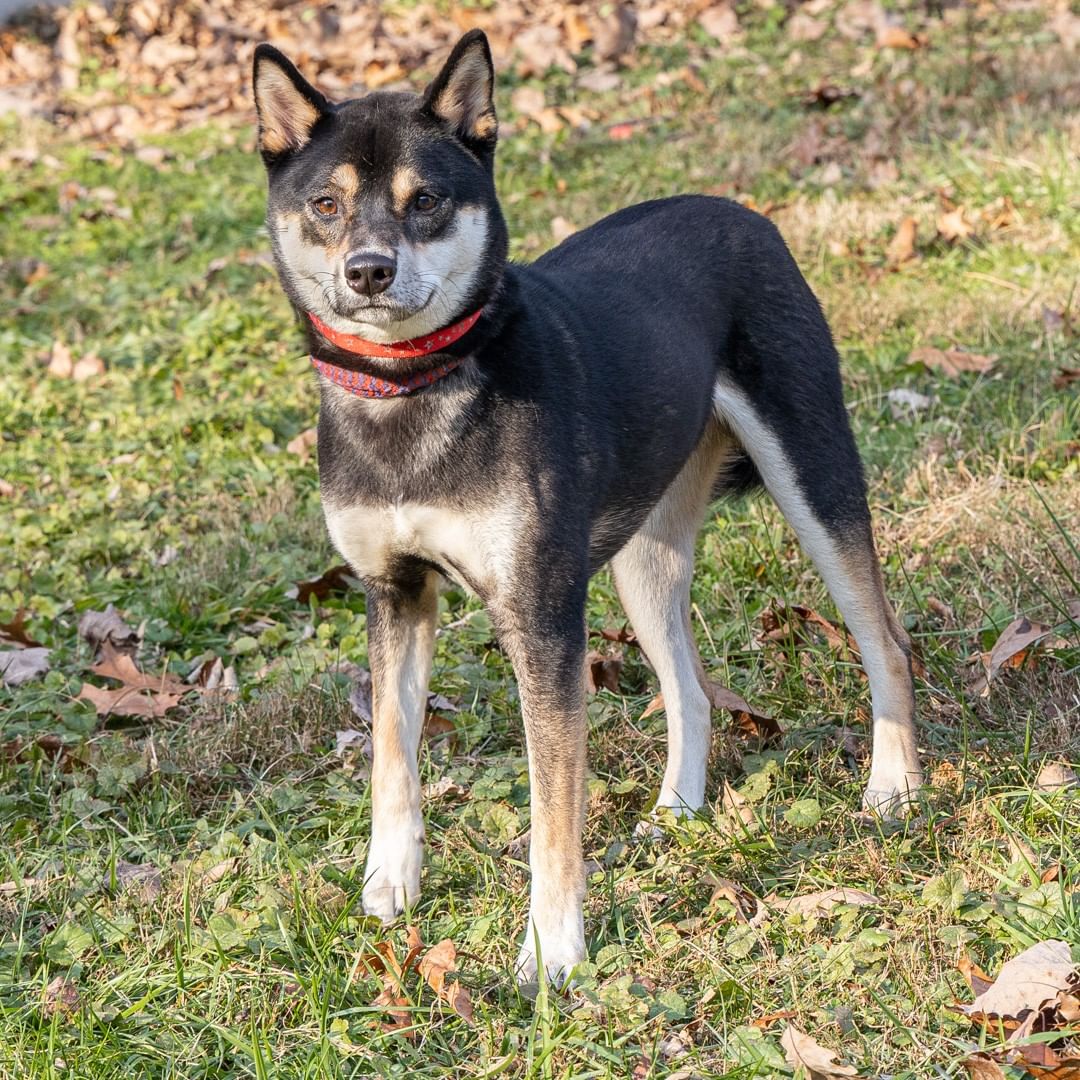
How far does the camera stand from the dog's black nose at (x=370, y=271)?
9.32ft

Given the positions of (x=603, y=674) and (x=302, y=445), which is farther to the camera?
(x=302, y=445)

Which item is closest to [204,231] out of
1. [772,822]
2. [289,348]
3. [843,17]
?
[289,348]

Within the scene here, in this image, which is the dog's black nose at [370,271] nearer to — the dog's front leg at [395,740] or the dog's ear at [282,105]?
the dog's ear at [282,105]

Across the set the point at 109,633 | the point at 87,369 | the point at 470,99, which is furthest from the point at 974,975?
the point at 87,369

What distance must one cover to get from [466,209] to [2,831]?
1975 mm

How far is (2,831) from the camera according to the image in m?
3.57

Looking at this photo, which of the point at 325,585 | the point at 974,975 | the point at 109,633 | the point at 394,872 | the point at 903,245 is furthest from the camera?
the point at 903,245

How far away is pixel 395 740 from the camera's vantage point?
10.9ft

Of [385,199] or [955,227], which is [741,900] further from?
[955,227]

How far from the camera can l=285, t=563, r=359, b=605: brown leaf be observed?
471 cm

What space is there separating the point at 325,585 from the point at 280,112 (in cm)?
194

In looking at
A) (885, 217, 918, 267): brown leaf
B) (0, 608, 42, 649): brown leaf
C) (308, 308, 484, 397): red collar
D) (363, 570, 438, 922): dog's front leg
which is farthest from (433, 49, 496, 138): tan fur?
(885, 217, 918, 267): brown leaf

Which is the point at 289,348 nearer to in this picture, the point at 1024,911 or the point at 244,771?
the point at 244,771

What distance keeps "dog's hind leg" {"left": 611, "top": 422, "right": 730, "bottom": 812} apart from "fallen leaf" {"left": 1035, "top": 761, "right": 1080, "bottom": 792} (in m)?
0.85
